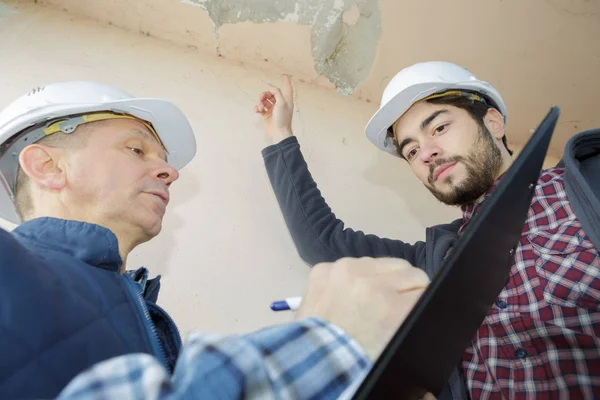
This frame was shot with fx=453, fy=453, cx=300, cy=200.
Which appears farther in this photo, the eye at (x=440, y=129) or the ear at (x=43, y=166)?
the eye at (x=440, y=129)

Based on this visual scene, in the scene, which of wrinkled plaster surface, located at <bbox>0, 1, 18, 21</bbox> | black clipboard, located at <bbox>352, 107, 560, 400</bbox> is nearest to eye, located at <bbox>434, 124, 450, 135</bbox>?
black clipboard, located at <bbox>352, 107, 560, 400</bbox>

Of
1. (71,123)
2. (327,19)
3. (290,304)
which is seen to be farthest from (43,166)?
(327,19)

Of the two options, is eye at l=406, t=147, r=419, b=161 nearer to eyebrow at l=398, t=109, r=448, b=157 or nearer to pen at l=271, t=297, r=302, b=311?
eyebrow at l=398, t=109, r=448, b=157

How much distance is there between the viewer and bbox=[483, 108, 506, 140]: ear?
5.01 feet

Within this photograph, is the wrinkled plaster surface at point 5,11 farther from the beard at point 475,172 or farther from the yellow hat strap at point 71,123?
the beard at point 475,172

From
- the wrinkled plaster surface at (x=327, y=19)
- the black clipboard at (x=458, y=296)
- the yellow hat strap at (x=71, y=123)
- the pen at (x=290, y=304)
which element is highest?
the wrinkled plaster surface at (x=327, y=19)

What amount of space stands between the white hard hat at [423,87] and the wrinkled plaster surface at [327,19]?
0.44 metres

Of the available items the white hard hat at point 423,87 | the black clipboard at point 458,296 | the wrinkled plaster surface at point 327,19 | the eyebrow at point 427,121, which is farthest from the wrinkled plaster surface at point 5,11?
the black clipboard at point 458,296

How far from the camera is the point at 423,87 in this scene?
149 centimetres

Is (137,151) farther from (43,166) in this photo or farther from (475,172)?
(475,172)

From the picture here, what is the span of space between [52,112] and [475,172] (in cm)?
116

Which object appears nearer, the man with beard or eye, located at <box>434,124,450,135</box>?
the man with beard

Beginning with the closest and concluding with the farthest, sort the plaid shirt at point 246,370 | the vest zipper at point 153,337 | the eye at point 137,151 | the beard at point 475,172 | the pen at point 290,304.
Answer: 1. the plaid shirt at point 246,370
2. the pen at point 290,304
3. the vest zipper at point 153,337
4. the eye at point 137,151
5. the beard at point 475,172

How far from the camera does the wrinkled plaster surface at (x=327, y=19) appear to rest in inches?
72.6
